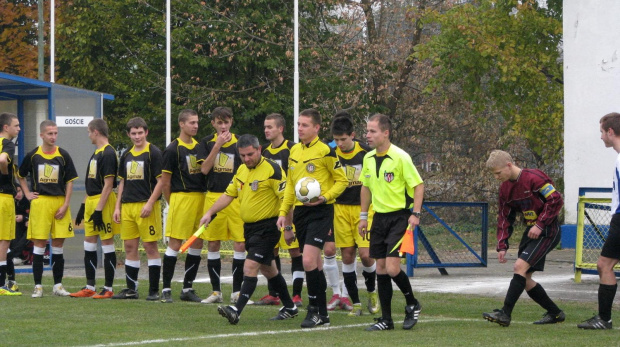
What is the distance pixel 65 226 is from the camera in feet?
40.8

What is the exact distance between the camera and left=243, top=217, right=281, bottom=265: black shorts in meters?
9.87

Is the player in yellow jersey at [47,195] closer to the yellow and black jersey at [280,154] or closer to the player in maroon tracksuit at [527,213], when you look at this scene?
the yellow and black jersey at [280,154]

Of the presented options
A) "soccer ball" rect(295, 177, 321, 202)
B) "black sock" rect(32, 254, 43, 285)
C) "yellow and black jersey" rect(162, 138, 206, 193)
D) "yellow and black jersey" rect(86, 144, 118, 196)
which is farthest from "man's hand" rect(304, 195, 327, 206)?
"black sock" rect(32, 254, 43, 285)

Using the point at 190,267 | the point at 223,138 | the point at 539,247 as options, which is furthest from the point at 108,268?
the point at 539,247

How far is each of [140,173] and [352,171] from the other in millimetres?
2682

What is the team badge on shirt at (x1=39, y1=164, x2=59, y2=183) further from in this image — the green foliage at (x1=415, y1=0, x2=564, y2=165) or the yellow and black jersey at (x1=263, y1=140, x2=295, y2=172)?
the green foliage at (x1=415, y1=0, x2=564, y2=165)

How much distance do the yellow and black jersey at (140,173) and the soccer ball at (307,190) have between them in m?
3.02

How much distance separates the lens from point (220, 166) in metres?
11.9

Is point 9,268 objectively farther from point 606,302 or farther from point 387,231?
point 606,302

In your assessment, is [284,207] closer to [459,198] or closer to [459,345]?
[459,345]

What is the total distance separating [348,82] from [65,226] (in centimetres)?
2060

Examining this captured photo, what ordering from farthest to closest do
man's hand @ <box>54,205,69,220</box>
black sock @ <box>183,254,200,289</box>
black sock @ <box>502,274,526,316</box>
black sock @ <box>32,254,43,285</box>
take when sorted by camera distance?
1. black sock @ <box>32,254,43,285</box>
2. man's hand @ <box>54,205,69,220</box>
3. black sock @ <box>183,254,200,289</box>
4. black sock @ <box>502,274,526,316</box>

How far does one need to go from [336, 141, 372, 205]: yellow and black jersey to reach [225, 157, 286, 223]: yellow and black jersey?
1.24 metres

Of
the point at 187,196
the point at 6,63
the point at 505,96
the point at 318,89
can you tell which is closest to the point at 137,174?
the point at 187,196
